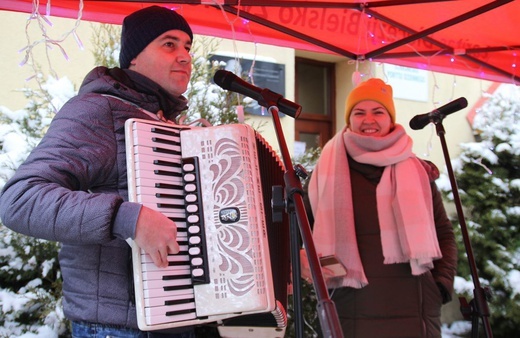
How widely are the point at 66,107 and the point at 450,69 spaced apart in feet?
8.85

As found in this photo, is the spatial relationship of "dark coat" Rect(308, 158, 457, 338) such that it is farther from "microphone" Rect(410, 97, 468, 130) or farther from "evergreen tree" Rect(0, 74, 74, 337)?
"evergreen tree" Rect(0, 74, 74, 337)

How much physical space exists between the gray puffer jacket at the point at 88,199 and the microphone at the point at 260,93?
28cm

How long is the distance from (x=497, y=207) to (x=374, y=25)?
3460mm

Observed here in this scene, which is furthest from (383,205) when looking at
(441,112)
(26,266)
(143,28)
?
(26,266)

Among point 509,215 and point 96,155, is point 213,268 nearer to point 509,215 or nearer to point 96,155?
point 96,155

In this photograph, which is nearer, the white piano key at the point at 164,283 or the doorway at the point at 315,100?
the white piano key at the point at 164,283

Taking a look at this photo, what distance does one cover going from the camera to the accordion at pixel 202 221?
1.58m

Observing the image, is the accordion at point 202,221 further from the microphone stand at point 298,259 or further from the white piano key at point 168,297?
the microphone stand at point 298,259

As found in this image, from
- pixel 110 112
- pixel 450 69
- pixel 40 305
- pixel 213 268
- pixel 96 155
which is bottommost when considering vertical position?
pixel 40 305

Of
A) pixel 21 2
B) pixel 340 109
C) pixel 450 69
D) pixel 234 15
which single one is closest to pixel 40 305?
pixel 21 2

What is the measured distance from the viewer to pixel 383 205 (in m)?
2.71

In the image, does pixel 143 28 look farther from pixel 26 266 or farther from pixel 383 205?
pixel 26 266

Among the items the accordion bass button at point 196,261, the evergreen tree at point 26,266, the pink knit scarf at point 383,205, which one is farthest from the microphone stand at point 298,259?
the evergreen tree at point 26,266

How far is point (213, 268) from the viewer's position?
5.43 feet
